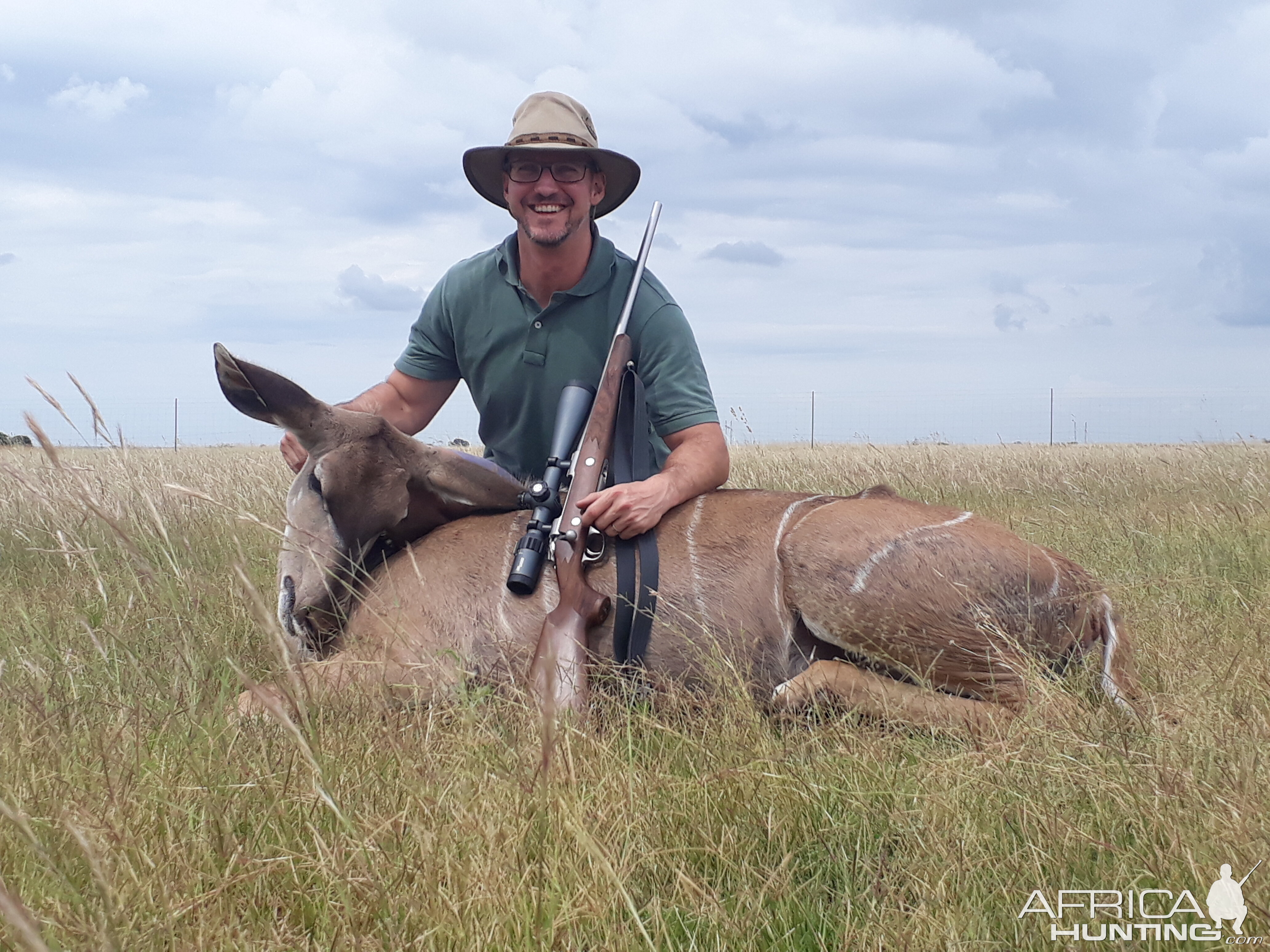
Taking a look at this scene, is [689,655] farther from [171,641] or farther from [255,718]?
[171,641]

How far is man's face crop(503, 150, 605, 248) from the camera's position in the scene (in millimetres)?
4910

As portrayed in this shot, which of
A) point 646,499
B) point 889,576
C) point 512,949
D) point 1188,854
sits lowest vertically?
point 512,949

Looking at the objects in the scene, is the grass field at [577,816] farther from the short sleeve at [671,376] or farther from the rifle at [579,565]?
→ the short sleeve at [671,376]

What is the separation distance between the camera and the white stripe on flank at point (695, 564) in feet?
12.7

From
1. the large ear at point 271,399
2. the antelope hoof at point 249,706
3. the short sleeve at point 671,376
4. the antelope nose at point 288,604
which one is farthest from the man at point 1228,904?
the large ear at point 271,399

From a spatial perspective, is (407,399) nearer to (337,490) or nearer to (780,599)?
(337,490)

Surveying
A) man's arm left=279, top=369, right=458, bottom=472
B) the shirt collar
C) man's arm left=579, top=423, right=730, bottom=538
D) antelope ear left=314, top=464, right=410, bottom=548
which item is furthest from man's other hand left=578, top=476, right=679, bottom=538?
man's arm left=279, top=369, right=458, bottom=472

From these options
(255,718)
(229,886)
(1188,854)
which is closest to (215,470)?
(255,718)

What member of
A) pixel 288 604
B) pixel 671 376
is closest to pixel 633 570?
pixel 671 376

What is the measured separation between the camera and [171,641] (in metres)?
3.62

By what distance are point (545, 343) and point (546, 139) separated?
96 centimetres

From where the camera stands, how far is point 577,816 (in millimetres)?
2254

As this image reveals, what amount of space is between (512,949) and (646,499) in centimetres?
224

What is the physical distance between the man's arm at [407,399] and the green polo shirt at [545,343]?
11.6 inches
